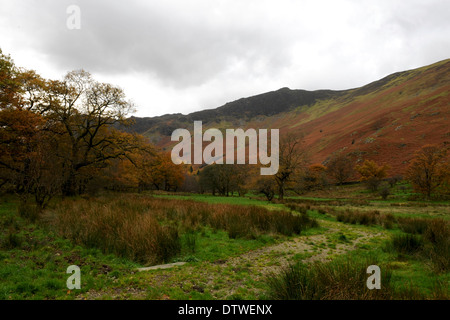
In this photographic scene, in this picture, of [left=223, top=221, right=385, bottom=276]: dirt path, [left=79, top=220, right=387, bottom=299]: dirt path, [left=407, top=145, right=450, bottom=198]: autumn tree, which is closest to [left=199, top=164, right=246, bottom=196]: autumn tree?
[left=407, top=145, right=450, bottom=198]: autumn tree

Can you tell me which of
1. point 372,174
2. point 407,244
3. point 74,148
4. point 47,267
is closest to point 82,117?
point 74,148

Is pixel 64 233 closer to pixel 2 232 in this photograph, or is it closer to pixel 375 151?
pixel 2 232

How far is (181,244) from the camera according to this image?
23.0ft

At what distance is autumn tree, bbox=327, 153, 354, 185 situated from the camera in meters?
53.6

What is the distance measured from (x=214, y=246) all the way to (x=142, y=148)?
19.1 meters

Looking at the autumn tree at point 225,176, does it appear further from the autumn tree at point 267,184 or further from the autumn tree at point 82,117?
the autumn tree at point 82,117

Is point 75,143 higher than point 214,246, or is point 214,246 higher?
point 75,143

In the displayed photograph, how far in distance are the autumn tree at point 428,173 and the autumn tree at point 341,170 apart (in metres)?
22.1

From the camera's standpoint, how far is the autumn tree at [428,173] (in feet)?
94.4

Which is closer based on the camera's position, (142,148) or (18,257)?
(18,257)

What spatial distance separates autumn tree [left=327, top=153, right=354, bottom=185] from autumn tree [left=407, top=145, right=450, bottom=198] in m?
22.1

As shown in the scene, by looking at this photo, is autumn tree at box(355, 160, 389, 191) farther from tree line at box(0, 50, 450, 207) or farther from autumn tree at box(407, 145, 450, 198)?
autumn tree at box(407, 145, 450, 198)
